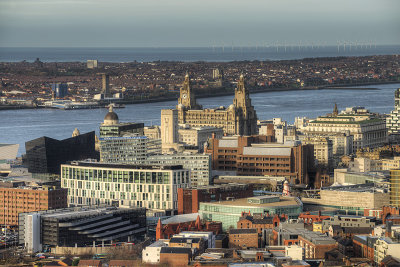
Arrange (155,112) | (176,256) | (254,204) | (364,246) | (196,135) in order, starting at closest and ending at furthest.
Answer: (176,256) < (364,246) < (254,204) < (196,135) < (155,112)

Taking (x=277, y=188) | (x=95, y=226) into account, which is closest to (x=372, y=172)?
(x=277, y=188)

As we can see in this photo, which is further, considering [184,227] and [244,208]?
[244,208]

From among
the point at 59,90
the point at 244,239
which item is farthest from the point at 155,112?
the point at 244,239

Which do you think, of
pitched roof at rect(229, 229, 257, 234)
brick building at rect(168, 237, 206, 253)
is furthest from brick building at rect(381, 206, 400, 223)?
brick building at rect(168, 237, 206, 253)

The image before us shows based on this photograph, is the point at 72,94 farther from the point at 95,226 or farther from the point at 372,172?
the point at 95,226

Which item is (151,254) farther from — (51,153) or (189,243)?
(51,153)
